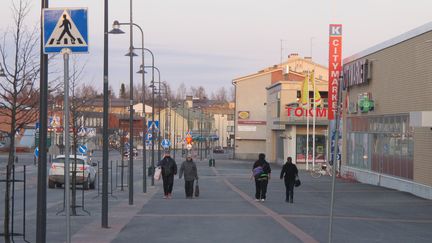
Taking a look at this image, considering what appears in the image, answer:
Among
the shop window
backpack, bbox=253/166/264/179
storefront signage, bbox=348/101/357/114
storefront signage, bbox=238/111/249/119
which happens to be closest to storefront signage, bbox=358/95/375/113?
storefront signage, bbox=348/101/357/114

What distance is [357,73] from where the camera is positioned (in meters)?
41.2

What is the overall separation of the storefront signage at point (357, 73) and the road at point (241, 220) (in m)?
12.0

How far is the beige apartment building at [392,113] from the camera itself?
97.2 feet

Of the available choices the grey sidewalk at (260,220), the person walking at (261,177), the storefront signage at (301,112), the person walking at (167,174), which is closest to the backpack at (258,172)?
the person walking at (261,177)

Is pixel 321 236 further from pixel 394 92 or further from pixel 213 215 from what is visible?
pixel 394 92

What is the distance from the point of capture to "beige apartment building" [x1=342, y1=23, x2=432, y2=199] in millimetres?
29625

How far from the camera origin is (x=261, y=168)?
25.6m

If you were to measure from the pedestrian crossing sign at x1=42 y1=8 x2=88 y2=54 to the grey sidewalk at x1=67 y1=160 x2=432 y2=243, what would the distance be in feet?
19.5

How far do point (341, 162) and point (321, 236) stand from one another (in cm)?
3271

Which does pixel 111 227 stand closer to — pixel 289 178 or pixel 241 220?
pixel 241 220

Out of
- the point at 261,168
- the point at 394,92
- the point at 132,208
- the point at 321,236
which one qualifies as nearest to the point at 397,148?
the point at 394,92

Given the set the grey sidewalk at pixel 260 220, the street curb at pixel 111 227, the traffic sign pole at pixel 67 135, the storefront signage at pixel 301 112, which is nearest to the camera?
the traffic sign pole at pixel 67 135

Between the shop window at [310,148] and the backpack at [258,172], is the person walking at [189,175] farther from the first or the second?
the shop window at [310,148]

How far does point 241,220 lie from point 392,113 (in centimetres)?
1851
